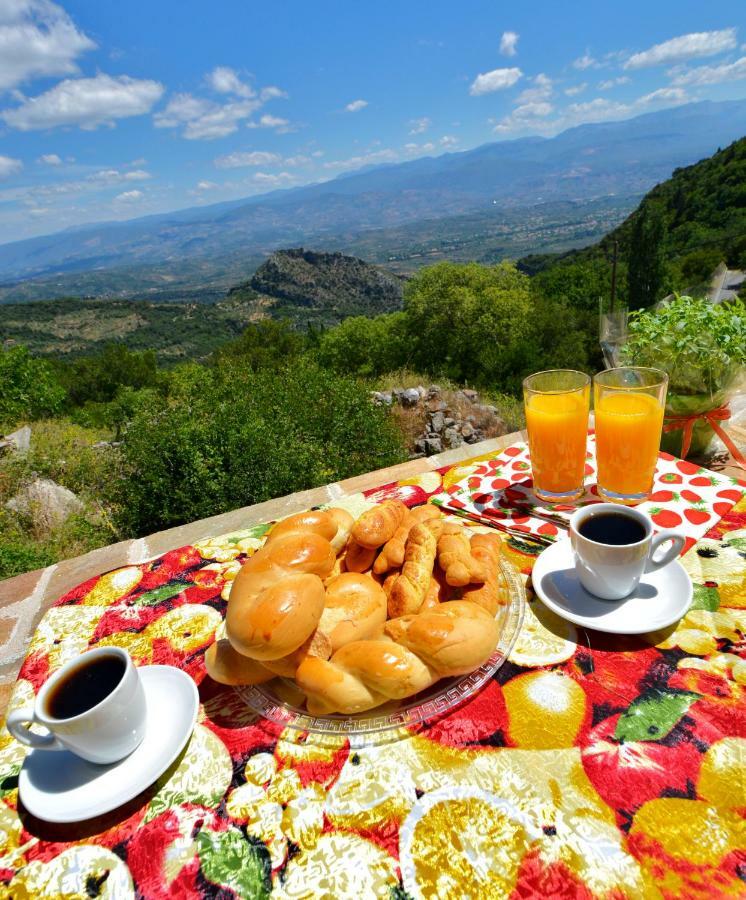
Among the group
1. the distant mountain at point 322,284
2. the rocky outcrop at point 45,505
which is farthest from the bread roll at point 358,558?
the distant mountain at point 322,284

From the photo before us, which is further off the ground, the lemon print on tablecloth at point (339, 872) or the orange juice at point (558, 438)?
the orange juice at point (558, 438)

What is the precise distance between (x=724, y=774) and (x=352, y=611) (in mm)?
628

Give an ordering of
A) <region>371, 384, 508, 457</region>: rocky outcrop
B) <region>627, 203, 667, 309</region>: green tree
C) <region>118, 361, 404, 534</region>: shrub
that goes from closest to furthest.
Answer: <region>118, 361, 404, 534</region>: shrub < <region>371, 384, 508, 457</region>: rocky outcrop < <region>627, 203, 667, 309</region>: green tree

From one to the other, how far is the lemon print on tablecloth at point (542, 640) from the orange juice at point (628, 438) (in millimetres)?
569

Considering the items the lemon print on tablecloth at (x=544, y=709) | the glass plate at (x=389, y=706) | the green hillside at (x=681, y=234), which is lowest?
the green hillside at (x=681, y=234)

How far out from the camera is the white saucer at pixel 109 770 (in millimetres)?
816

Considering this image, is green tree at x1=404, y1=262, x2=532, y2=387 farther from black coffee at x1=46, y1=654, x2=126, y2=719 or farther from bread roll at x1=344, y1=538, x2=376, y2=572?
black coffee at x1=46, y1=654, x2=126, y2=719

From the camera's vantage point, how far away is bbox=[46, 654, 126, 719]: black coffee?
886mm

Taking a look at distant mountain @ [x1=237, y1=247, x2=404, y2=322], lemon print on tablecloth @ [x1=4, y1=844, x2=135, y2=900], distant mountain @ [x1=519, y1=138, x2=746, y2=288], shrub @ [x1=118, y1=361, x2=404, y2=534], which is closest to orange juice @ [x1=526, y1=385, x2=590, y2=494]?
lemon print on tablecloth @ [x1=4, y1=844, x2=135, y2=900]

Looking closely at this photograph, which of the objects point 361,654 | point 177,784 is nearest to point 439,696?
point 361,654

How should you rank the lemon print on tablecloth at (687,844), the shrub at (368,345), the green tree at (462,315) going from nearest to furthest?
1. the lemon print on tablecloth at (687,844)
2. the green tree at (462,315)
3. the shrub at (368,345)

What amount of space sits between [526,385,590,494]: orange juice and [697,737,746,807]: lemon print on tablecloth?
826 millimetres

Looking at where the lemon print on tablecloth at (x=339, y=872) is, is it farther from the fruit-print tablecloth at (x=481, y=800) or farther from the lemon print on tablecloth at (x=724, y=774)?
the lemon print on tablecloth at (x=724, y=774)

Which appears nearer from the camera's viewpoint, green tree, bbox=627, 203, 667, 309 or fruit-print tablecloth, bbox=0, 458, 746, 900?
fruit-print tablecloth, bbox=0, 458, 746, 900
